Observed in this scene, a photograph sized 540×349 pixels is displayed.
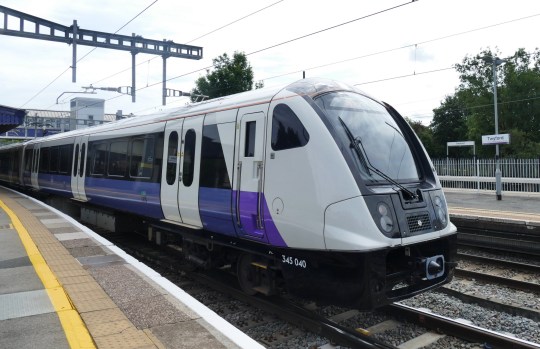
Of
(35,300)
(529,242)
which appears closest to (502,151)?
(529,242)

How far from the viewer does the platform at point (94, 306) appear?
3955 millimetres

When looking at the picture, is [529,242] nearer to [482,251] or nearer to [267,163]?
[482,251]

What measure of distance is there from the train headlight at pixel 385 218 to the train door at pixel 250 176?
4.90 ft

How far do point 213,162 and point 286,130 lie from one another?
1658 mm

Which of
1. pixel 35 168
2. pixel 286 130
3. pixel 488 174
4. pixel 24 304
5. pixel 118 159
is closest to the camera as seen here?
pixel 24 304

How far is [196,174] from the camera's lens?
23.3 feet

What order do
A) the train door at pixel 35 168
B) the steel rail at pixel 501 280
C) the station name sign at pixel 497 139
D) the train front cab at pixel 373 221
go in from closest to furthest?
the train front cab at pixel 373 221
the steel rail at pixel 501 280
the train door at pixel 35 168
the station name sign at pixel 497 139

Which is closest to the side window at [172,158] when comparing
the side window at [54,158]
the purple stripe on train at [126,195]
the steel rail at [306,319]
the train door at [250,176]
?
the purple stripe on train at [126,195]

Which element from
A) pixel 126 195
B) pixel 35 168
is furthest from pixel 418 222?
pixel 35 168

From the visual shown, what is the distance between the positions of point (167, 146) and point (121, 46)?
14.5 m

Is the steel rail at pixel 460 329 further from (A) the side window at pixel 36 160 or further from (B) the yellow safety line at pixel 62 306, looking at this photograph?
(A) the side window at pixel 36 160

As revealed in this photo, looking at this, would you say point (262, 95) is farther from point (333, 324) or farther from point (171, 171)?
point (333, 324)

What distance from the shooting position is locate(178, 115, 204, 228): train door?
711 centimetres

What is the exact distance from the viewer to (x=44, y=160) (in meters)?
18.2
